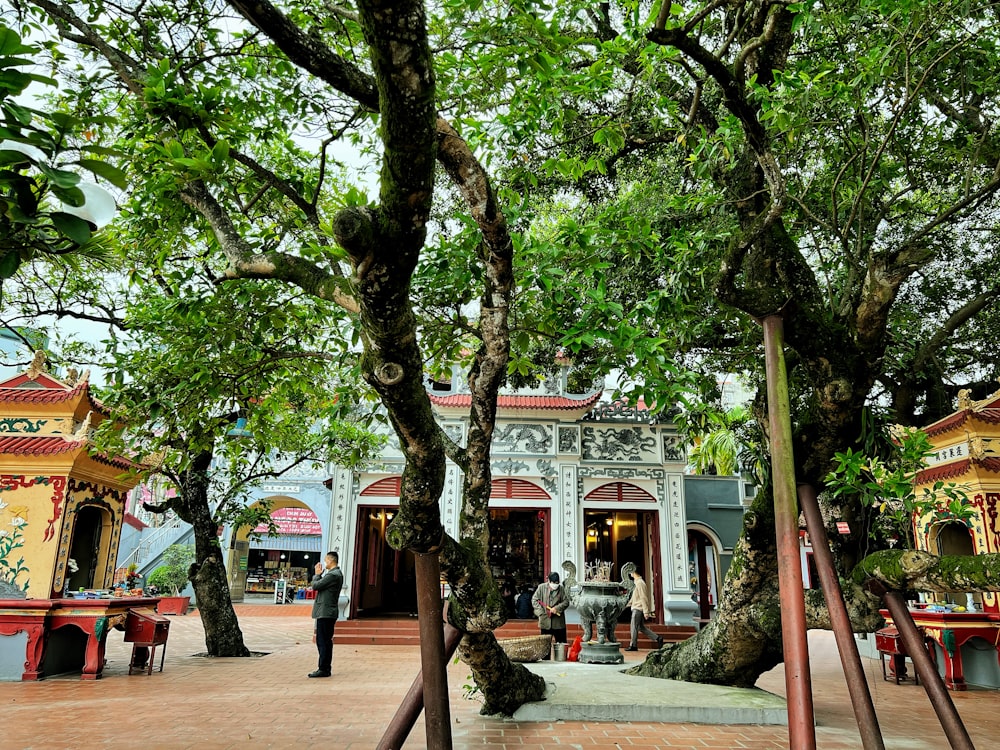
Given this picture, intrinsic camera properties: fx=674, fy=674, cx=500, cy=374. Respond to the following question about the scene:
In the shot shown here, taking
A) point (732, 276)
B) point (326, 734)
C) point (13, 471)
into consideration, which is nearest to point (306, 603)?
point (13, 471)

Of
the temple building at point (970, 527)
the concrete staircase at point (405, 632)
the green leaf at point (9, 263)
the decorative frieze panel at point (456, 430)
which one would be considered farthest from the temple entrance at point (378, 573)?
the green leaf at point (9, 263)

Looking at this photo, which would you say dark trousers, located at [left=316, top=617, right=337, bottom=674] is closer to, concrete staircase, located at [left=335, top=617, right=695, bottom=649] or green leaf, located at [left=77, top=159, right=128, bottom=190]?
concrete staircase, located at [left=335, top=617, right=695, bottom=649]

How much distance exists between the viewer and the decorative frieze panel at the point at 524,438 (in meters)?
16.1

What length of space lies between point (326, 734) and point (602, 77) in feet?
18.5

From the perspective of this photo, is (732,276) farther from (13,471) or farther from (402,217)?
(13,471)

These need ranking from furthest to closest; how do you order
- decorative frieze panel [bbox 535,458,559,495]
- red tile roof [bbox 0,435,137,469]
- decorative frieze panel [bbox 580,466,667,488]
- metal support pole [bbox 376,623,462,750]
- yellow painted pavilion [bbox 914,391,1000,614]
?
decorative frieze panel [bbox 580,466,667,488] → decorative frieze panel [bbox 535,458,559,495] → yellow painted pavilion [bbox 914,391,1000,614] → red tile roof [bbox 0,435,137,469] → metal support pole [bbox 376,623,462,750]

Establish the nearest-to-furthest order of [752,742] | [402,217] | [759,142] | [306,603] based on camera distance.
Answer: [402,217]
[759,142]
[752,742]
[306,603]

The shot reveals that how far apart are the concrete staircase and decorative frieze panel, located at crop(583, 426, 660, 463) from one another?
3830 mm

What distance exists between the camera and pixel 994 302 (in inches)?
433

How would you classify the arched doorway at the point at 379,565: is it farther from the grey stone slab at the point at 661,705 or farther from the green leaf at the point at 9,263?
the green leaf at the point at 9,263

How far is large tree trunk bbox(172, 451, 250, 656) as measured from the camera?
10992 mm

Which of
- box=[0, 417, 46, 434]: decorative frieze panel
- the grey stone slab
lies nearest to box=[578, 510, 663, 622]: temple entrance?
the grey stone slab

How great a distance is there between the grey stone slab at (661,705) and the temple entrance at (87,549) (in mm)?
7593

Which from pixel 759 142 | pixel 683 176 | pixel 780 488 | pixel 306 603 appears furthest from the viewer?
pixel 306 603
